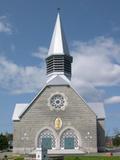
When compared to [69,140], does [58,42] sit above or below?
above

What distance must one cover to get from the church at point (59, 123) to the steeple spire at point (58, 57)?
2.76 meters

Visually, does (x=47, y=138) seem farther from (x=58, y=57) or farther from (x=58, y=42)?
(x=58, y=42)

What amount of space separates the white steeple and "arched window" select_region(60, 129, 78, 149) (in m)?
15.4

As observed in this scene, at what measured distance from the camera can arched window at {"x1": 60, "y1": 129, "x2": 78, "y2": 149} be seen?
6769 cm

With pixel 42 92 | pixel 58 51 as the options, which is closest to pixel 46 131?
pixel 42 92

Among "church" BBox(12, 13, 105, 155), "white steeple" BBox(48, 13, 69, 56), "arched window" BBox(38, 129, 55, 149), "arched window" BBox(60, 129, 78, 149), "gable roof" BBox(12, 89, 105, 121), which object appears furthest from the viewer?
"white steeple" BBox(48, 13, 69, 56)

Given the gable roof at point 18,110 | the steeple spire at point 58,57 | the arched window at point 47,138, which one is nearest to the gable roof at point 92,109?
the gable roof at point 18,110

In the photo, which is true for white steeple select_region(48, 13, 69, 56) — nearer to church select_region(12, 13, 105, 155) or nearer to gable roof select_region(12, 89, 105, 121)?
church select_region(12, 13, 105, 155)

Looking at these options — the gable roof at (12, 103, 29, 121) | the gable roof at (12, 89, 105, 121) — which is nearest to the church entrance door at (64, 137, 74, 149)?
the gable roof at (12, 89, 105, 121)

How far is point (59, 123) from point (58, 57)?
1323cm

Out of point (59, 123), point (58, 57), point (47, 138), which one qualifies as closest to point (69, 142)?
point (59, 123)

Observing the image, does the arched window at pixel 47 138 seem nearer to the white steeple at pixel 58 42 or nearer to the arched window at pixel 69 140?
the arched window at pixel 69 140

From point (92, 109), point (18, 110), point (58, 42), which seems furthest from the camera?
point (58, 42)

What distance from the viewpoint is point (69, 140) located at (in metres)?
67.9
